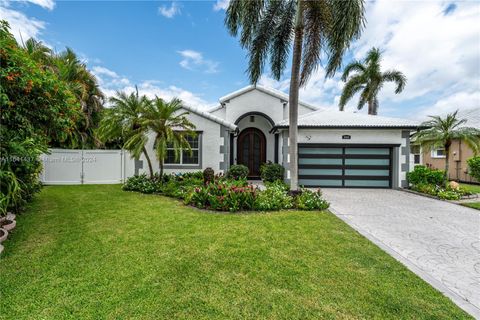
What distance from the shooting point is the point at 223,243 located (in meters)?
4.38

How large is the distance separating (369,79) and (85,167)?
76.0ft

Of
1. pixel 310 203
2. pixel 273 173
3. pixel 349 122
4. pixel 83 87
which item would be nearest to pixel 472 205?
pixel 349 122

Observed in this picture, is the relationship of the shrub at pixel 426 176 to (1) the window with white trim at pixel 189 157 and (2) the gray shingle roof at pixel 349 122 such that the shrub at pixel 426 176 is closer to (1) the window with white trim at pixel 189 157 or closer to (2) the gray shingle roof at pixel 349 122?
(2) the gray shingle roof at pixel 349 122

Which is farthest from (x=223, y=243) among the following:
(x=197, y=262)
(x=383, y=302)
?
(x=383, y=302)

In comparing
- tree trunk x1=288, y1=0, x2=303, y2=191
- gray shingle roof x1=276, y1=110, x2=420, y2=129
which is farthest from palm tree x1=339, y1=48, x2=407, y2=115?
tree trunk x1=288, y1=0, x2=303, y2=191

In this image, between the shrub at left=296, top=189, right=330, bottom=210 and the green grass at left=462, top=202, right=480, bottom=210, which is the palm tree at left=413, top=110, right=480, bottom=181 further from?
the shrub at left=296, top=189, right=330, bottom=210

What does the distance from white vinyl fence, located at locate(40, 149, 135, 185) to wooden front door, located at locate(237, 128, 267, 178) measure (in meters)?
7.05

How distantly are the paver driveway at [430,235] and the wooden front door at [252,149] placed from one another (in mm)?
6666

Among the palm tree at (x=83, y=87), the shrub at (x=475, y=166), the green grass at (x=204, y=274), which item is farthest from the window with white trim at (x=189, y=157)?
the shrub at (x=475, y=166)

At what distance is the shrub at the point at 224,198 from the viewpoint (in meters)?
6.84

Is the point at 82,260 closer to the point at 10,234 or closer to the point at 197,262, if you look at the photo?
the point at 197,262

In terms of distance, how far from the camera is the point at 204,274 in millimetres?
3236

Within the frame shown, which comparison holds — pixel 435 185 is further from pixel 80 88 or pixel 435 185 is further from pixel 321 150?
pixel 80 88

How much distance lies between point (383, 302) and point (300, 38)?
7.87m
